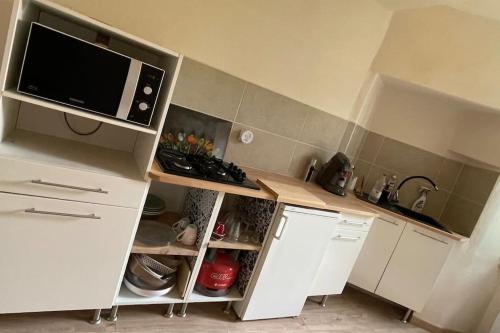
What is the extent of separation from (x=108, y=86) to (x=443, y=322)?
296cm

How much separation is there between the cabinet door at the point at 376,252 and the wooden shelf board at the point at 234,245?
1.12m

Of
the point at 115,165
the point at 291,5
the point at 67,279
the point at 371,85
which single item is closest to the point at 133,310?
the point at 67,279

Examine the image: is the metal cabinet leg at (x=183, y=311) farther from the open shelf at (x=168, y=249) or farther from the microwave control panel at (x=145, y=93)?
the microwave control panel at (x=145, y=93)

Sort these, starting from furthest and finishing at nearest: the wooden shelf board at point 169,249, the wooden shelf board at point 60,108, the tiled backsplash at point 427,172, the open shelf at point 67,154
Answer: the tiled backsplash at point 427,172 < the wooden shelf board at point 169,249 < the open shelf at point 67,154 < the wooden shelf board at point 60,108

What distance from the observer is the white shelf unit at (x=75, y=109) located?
48.4 inches

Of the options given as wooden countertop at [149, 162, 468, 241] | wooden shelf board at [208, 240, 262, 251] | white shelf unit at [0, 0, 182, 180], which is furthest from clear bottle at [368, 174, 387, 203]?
white shelf unit at [0, 0, 182, 180]

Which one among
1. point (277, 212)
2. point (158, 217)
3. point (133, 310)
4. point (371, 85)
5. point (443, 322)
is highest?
point (371, 85)

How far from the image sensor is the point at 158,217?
6.26ft

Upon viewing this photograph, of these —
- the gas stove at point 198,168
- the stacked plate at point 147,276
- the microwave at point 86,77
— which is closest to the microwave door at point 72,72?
the microwave at point 86,77

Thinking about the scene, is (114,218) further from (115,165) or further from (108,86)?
(108,86)

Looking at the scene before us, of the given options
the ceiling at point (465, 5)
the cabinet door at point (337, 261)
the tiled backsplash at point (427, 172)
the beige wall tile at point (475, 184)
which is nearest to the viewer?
the ceiling at point (465, 5)

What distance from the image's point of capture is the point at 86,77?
51.8 inches

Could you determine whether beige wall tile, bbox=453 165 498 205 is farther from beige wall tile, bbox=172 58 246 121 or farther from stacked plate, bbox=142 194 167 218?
stacked plate, bbox=142 194 167 218

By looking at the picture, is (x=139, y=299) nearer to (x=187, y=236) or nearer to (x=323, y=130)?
(x=187, y=236)
